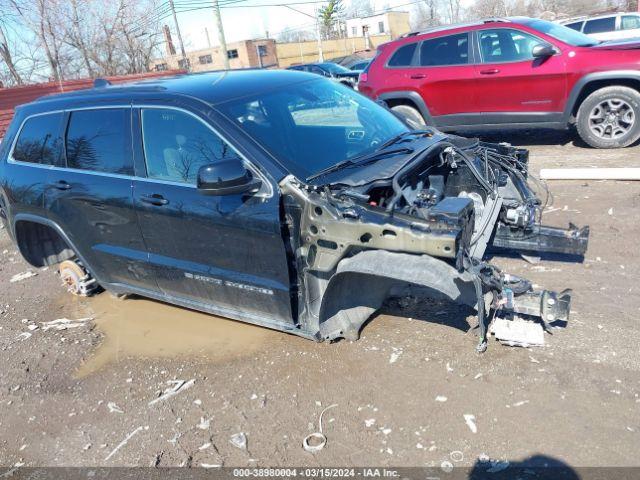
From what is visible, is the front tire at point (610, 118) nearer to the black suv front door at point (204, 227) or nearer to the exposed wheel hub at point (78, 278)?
the black suv front door at point (204, 227)

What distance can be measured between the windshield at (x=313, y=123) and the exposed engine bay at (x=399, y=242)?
0.23 meters

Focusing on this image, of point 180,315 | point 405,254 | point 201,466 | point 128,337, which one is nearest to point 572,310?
point 405,254

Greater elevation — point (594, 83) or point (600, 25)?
point (600, 25)

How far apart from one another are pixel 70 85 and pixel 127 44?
23.6ft

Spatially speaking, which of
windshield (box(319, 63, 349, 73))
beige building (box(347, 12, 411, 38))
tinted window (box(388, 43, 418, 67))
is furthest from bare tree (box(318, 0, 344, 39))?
tinted window (box(388, 43, 418, 67))

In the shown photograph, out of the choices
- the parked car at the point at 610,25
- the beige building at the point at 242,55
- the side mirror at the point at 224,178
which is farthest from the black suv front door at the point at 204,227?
the beige building at the point at 242,55

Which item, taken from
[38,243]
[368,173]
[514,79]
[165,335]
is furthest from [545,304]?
[514,79]

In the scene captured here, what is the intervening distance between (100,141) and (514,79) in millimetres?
6227

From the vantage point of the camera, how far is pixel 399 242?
287 cm

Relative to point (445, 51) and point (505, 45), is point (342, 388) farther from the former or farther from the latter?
point (445, 51)

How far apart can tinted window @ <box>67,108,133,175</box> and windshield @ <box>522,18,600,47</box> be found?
6.51 meters

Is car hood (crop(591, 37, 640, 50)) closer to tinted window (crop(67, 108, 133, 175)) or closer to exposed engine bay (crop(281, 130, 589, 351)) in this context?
exposed engine bay (crop(281, 130, 589, 351))

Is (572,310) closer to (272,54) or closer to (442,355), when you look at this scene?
(442,355)

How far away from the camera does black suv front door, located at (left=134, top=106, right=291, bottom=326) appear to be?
327 centimetres
